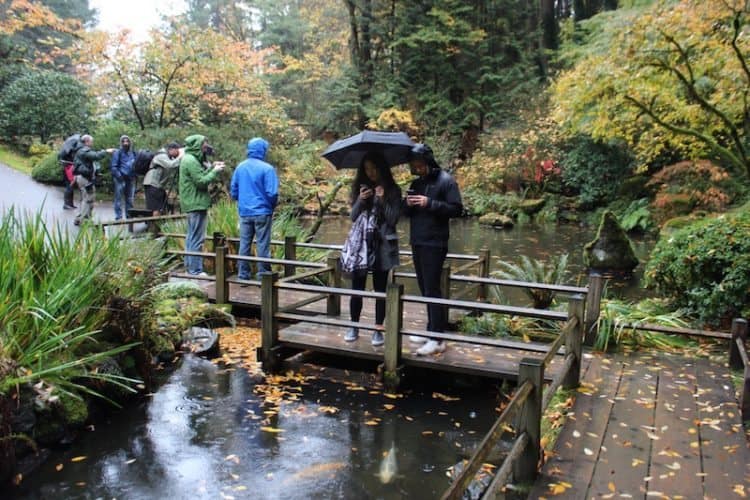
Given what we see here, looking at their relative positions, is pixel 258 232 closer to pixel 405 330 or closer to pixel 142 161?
pixel 405 330

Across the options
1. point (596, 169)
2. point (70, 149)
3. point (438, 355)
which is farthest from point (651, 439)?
point (596, 169)

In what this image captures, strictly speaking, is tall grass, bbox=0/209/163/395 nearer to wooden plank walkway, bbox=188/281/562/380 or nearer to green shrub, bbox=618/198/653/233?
wooden plank walkway, bbox=188/281/562/380

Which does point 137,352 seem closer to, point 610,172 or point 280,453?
point 280,453

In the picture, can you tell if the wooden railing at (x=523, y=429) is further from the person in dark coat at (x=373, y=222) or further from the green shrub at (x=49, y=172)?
the green shrub at (x=49, y=172)

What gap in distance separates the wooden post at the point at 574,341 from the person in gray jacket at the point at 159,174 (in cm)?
820

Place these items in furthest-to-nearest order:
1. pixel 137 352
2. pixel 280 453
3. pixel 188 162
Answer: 1. pixel 188 162
2. pixel 137 352
3. pixel 280 453

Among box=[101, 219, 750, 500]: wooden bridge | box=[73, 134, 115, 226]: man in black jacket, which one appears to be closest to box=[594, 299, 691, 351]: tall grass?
box=[101, 219, 750, 500]: wooden bridge

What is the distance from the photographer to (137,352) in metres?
5.69

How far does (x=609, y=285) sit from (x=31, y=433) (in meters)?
10.4

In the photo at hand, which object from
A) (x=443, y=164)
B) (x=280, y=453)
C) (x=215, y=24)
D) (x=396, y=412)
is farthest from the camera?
(x=215, y=24)

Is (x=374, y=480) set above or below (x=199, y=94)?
below

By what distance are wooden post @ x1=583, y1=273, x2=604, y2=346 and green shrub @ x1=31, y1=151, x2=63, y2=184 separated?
59.3 feet

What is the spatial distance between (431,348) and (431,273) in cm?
73

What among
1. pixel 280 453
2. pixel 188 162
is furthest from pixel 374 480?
pixel 188 162
